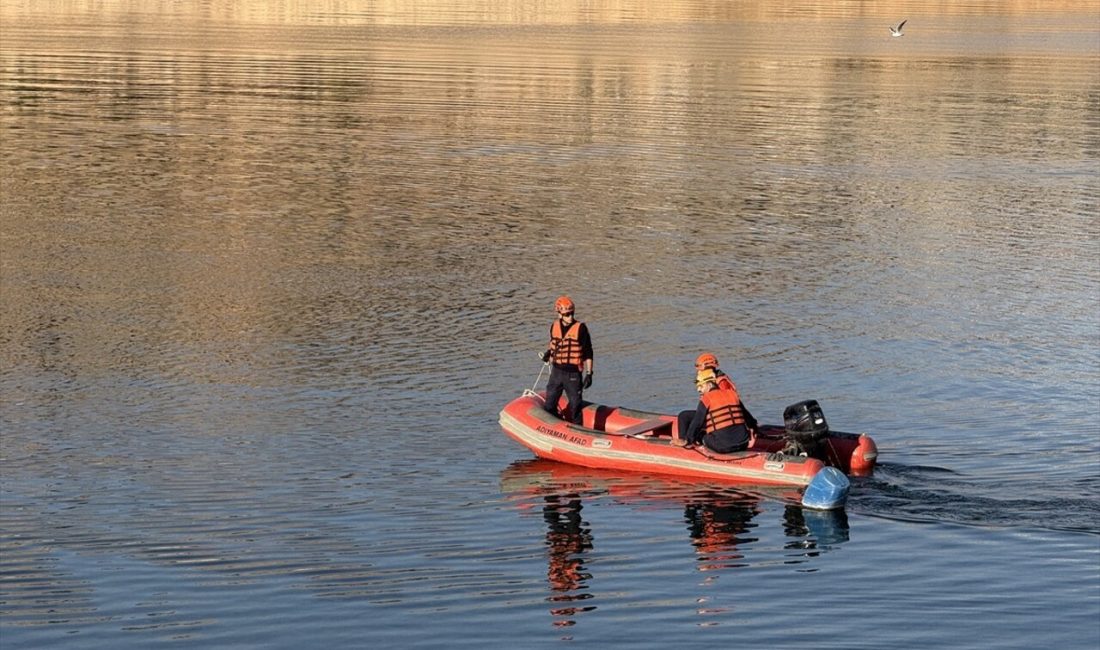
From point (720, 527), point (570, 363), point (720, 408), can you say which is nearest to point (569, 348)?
point (570, 363)

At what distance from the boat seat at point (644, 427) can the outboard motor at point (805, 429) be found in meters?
1.74

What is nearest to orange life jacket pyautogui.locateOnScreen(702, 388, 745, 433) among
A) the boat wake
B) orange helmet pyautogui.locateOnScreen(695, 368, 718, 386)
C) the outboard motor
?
orange helmet pyautogui.locateOnScreen(695, 368, 718, 386)

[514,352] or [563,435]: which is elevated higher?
[514,352]

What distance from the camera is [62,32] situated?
281 ft

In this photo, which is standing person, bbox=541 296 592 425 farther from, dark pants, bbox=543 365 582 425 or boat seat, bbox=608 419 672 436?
boat seat, bbox=608 419 672 436

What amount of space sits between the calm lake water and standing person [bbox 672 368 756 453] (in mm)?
641

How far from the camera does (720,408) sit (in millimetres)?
20422

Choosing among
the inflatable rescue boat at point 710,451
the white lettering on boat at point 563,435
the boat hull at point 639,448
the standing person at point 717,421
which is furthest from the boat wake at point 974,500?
the white lettering on boat at point 563,435

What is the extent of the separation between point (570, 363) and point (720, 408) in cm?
255

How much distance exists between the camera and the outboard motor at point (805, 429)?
20.4m

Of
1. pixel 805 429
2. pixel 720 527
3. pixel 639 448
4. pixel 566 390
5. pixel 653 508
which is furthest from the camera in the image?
pixel 566 390

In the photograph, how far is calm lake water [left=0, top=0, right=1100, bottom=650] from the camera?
16.4 meters

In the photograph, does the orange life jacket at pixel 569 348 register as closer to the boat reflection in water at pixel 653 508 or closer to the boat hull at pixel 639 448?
the boat hull at pixel 639 448

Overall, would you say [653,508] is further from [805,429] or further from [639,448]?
[805,429]
